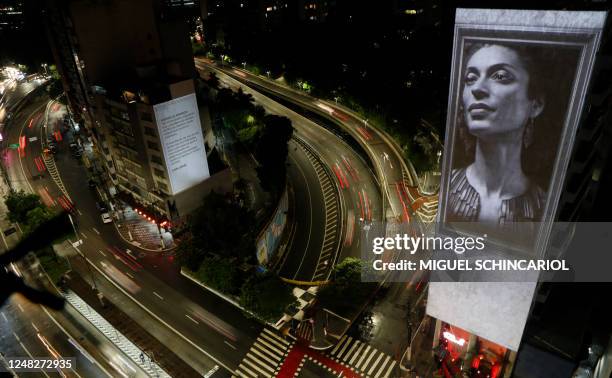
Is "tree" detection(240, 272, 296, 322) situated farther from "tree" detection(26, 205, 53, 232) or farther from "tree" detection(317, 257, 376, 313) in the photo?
"tree" detection(26, 205, 53, 232)

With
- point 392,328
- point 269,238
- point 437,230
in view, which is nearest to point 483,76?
point 437,230

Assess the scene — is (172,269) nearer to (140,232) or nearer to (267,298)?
(140,232)

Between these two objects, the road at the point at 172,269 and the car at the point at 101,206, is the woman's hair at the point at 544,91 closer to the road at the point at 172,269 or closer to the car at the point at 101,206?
the road at the point at 172,269

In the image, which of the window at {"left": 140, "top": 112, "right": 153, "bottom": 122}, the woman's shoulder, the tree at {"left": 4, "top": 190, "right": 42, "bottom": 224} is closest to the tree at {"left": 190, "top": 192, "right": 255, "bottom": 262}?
the window at {"left": 140, "top": 112, "right": 153, "bottom": 122}

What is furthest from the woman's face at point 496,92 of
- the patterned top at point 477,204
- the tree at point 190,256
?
the tree at point 190,256

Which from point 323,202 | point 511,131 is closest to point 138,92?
point 323,202

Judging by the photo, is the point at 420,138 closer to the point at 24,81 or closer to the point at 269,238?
the point at 269,238
